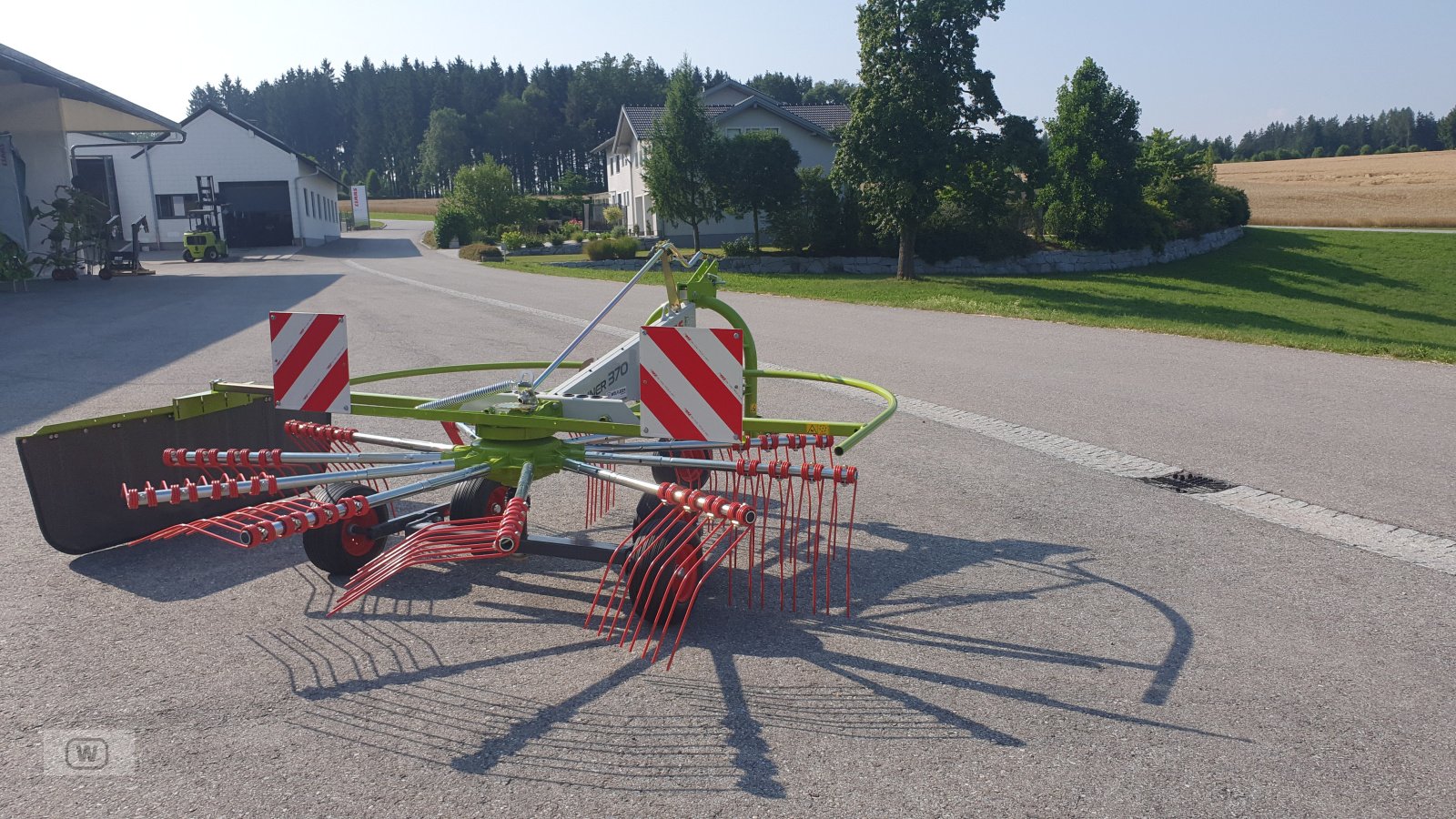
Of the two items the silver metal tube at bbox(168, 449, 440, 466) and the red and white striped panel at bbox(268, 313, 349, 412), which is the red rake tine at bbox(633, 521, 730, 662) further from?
the red and white striped panel at bbox(268, 313, 349, 412)

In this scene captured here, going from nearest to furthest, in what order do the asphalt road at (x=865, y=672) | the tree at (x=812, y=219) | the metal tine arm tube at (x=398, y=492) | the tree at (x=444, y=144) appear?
the asphalt road at (x=865, y=672) < the metal tine arm tube at (x=398, y=492) < the tree at (x=812, y=219) < the tree at (x=444, y=144)

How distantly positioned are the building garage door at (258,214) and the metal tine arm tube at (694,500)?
160 ft

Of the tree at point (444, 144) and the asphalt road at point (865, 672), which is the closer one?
the asphalt road at point (865, 672)

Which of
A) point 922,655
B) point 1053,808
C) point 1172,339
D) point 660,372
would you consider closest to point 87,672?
point 660,372

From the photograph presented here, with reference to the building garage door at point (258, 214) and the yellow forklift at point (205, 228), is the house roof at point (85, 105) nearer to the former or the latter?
the yellow forklift at point (205, 228)

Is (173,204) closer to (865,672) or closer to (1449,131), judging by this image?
(865,672)

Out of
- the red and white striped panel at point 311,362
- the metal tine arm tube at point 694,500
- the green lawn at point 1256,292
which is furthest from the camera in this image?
the green lawn at point 1256,292

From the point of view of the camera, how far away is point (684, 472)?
5.50 metres

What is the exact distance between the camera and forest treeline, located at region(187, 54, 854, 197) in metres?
121

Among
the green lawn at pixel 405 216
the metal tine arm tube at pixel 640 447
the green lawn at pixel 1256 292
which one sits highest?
the green lawn at pixel 405 216

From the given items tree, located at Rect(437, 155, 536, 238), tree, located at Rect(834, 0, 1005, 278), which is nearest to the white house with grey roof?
tree, located at Rect(437, 155, 536, 238)

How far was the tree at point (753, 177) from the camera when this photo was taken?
3888 centimetres

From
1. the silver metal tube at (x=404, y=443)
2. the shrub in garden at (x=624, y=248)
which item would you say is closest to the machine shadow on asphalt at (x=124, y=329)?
the silver metal tube at (x=404, y=443)

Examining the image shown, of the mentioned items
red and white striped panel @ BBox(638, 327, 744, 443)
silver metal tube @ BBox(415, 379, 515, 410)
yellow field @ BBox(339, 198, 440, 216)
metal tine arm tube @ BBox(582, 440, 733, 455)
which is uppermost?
yellow field @ BBox(339, 198, 440, 216)
